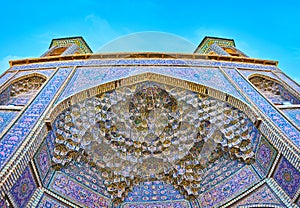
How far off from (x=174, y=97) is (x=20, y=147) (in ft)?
9.02

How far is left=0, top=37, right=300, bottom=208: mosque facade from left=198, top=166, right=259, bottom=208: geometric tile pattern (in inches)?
0.7

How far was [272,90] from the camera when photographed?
531 centimetres

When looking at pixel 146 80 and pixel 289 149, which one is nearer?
pixel 289 149

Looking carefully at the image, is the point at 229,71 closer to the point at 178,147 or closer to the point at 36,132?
the point at 178,147

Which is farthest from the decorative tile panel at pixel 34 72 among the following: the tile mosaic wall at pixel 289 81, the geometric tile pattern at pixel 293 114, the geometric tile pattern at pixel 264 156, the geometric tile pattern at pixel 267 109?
the tile mosaic wall at pixel 289 81

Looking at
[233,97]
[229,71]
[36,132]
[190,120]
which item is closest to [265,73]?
[229,71]

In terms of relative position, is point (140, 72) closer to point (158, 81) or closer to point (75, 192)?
point (158, 81)

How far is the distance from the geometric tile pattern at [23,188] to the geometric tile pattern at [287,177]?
3216mm

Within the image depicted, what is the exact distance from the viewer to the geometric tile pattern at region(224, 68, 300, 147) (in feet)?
11.6

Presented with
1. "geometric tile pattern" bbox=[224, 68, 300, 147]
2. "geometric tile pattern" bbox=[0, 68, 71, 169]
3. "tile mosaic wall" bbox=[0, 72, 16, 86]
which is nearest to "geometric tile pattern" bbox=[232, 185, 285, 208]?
"geometric tile pattern" bbox=[224, 68, 300, 147]

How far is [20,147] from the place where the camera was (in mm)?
3086

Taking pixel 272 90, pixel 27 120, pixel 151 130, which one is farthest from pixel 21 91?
pixel 272 90

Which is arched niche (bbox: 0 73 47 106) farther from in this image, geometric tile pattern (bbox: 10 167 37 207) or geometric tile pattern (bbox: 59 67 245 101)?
geometric tile pattern (bbox: 10 167 37 207)

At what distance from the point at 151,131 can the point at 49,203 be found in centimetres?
218
